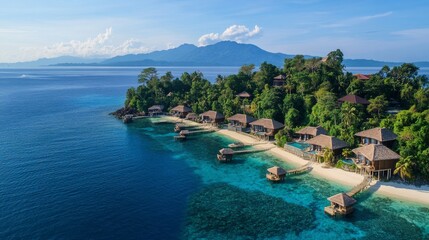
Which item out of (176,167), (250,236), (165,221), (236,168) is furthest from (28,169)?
(250,236)

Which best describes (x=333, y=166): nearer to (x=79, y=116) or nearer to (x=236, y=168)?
(x=236, y=168)

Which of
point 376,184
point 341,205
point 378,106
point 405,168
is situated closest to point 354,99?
point 378,106

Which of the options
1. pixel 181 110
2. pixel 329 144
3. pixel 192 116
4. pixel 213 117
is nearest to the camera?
pixel 329 144

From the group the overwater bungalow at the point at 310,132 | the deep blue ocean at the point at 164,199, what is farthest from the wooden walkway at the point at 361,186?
the overwater bungalow at the point at 310,132

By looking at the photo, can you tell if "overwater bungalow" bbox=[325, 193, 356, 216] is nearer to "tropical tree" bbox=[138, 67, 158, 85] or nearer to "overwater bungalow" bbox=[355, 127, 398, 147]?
"overwater bungalow" bbox=[355, 127, 398, 147]

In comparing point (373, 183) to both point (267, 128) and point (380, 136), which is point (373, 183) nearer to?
point (380, 136)

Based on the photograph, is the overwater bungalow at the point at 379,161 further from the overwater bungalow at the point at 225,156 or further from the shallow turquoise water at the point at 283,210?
the overwater bungalow at the point at 225,156
